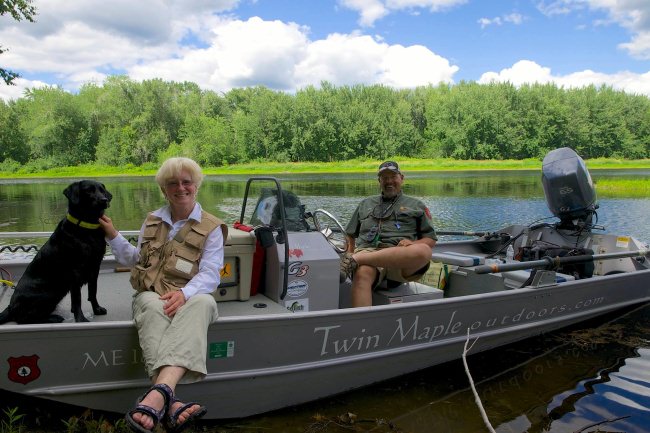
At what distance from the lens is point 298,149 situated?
209ft

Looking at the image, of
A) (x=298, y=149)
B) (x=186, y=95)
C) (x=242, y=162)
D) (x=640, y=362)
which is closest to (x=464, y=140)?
(x=298, y=149)

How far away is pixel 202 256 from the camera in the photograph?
3.29 metres

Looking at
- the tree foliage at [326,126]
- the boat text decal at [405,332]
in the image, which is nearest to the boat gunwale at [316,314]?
the boat text decal at [405,332]

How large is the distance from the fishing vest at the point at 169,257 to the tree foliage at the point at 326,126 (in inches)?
2232

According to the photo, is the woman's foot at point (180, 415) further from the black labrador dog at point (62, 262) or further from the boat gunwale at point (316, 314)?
the black labrador dog at point (62, 262)

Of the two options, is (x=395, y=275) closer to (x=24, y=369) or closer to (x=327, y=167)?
(x=24, y=369)

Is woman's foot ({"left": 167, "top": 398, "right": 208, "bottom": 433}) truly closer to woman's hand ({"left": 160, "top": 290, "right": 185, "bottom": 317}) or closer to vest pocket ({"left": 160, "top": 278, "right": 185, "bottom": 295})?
woman's hand ({"left": 160, "top": 290, "right": 185, "bottom": 317})

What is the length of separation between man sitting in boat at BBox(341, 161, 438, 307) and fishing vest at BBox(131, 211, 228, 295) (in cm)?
160

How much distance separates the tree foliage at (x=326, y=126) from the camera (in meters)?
58.7

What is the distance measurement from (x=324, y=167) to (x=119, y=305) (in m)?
53.8

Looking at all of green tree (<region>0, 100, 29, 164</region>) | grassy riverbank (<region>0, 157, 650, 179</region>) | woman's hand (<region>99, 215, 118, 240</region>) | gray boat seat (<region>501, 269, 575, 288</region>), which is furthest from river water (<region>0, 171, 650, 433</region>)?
green tree (<region>0, 100, 29, 164</region>)

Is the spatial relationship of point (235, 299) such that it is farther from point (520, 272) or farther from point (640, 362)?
point (640, 362)

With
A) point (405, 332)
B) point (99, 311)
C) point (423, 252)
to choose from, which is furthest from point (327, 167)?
point (99, 311)

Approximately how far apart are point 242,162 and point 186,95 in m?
21.3
